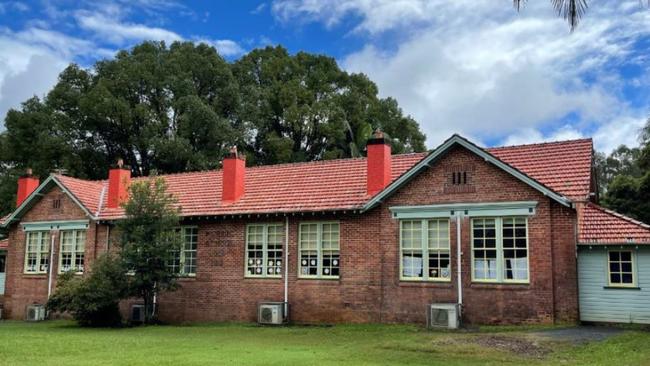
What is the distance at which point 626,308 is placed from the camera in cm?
1780

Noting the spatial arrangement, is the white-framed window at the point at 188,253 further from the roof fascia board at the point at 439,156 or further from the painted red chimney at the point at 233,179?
the roof fascia board at the point at 439,156

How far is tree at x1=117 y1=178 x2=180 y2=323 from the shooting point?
73.8 feet

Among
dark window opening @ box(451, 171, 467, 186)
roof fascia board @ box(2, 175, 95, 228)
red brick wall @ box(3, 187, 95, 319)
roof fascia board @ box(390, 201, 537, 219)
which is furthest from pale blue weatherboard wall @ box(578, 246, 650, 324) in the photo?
red brick wall @ box(3, 187, 95, 319)

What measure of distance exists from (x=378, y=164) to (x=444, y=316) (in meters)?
5.87

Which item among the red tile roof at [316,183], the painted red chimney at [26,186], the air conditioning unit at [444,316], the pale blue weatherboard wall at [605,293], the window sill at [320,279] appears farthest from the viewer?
the painted red chimney at [26,186]

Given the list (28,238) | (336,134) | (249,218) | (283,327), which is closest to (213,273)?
(249,218)

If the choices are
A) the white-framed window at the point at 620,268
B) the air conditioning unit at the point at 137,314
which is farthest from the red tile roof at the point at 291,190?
the white-framed window at the point at 620,268

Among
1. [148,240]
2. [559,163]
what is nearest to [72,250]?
[148,240]

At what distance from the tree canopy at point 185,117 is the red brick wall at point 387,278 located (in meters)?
16.1

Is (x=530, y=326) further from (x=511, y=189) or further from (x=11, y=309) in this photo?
(x=11, y=309)

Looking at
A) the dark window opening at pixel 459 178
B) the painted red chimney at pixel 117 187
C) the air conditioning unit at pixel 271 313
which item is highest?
the painted red chimney at pixel 117 187

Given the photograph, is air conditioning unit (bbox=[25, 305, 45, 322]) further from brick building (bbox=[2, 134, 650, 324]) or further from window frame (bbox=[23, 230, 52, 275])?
window frame (bbox=[23, 230, 52, 275])

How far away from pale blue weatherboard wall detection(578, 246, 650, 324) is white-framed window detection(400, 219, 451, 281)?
12.7 feet

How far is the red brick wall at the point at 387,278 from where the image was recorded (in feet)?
60.1
